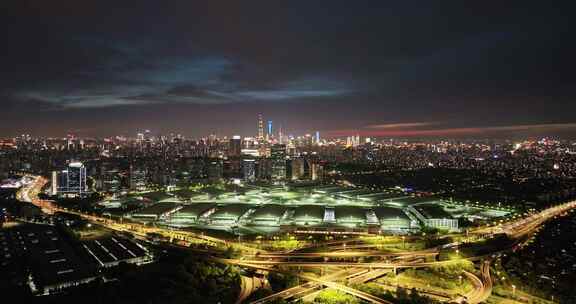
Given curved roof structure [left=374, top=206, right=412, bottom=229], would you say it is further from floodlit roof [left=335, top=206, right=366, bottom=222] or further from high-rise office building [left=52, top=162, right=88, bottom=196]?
high-rise office building [left=52, top=162, right=88, bottom=196]

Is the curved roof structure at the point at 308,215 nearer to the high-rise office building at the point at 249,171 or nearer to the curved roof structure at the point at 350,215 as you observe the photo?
the curved roof structure at the point at 350,215

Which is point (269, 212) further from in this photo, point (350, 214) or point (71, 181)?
point (71, 181)

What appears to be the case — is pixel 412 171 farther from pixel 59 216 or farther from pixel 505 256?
pixel 59 216

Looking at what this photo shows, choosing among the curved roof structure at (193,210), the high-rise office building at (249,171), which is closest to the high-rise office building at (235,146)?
the high-rise office building at (249,171)

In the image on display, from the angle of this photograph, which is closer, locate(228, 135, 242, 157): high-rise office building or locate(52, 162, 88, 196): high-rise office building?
locate(52, 162, 88, 196): high-rise office building

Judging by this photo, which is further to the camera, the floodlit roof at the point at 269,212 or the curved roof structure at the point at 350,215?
the floodlit roof at the point at 269,212

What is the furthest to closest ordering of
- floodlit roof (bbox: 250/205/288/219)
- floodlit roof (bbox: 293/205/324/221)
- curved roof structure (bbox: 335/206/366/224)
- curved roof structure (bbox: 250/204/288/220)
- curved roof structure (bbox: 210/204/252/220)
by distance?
curved roof structure (bbox: 210/204/252/220)
floodlit roof (bbox: 250/205/288/219)
curved roof structure (bbox: 250/204/288/220)
floodlit roof (bbox: 293/205/324/221)
curved roof structure (bbox: 335/206/366/224)

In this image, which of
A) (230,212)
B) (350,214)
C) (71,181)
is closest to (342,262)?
(350,214)

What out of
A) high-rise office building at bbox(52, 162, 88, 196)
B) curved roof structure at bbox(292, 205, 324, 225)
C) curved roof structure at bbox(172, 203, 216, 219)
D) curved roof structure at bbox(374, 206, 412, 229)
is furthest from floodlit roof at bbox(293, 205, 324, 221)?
high-rise office building at bbox(52, 162, 88, 196)

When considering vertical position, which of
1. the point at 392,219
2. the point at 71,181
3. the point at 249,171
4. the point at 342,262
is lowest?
the point at 342,262

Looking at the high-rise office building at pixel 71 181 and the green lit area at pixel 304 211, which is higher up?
the high-rise office building at pixel 71 181

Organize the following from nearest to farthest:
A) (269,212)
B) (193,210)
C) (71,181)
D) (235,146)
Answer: (269,212) → (193,210) → (71,181) → (235,146)

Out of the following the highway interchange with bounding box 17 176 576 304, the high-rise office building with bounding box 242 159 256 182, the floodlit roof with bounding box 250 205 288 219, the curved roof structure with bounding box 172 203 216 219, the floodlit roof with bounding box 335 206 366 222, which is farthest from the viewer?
the high-rise office building with bounding box 242 159 256 182

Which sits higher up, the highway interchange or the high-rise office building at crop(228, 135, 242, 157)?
the high-rise office building at crop(228, 135, 242, 157)
